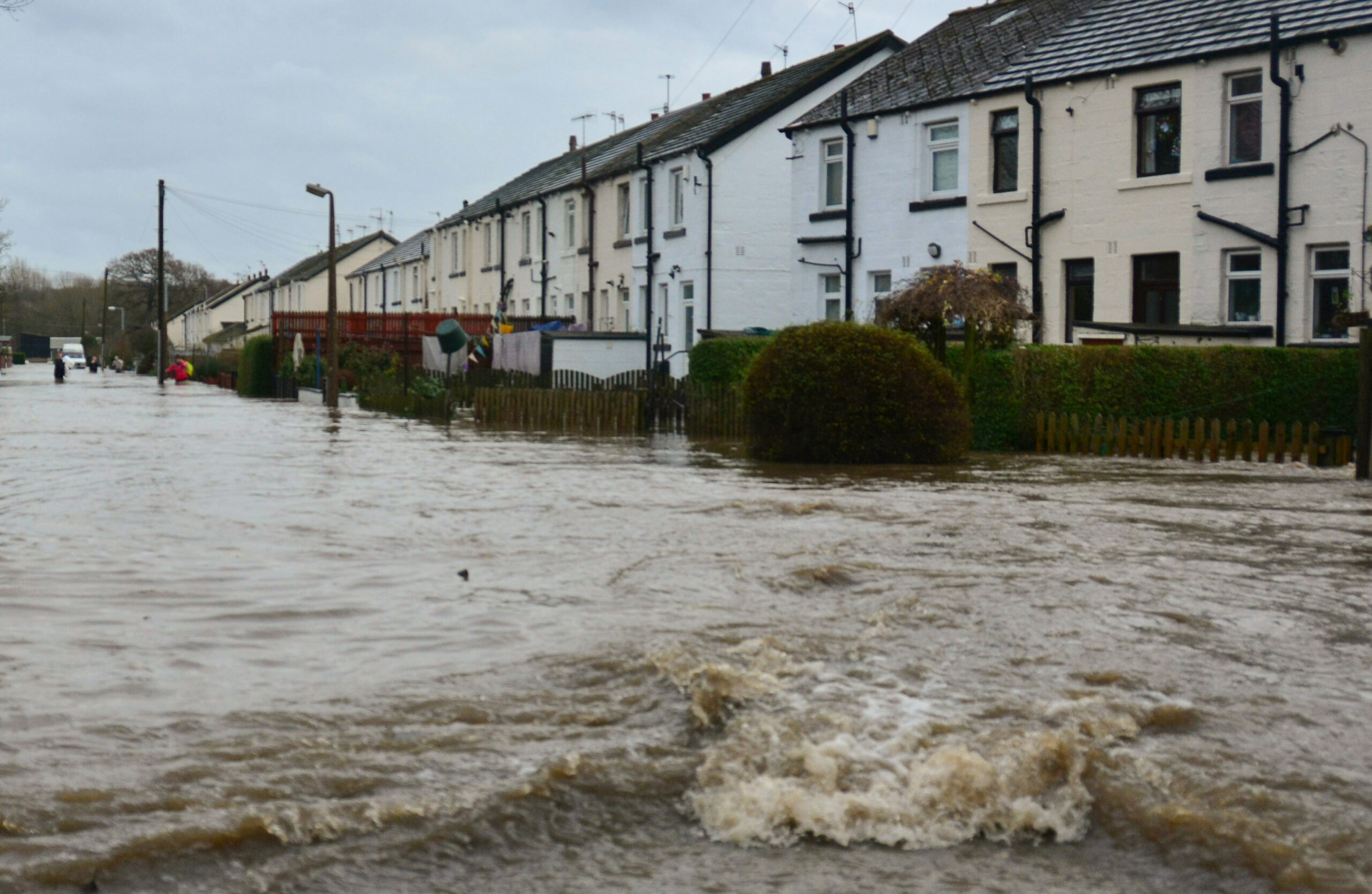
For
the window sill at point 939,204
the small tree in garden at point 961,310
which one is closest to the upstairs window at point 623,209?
the window sill at point 939,204

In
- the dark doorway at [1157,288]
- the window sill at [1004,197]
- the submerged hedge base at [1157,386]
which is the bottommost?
the submerged hedge base at [1157,386]

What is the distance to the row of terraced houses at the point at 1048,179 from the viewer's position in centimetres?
2309

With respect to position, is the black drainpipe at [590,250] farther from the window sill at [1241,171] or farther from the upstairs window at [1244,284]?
the upstairs window at [1244,284]

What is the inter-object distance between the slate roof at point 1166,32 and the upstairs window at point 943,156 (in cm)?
149

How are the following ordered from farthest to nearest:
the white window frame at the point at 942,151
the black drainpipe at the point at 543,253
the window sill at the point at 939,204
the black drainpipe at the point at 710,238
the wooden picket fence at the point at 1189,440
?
the black drainpipe at the point at 543,253 < the black drainpipe at the point at 710,238 < the white window frame at the point at 942,151 < the window sill at the point at 939,204 < the wooden picket fence at the point at 1189,440

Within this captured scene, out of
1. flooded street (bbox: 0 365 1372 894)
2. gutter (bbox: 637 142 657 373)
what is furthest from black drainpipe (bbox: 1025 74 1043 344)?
flooded street (bbox: 0 365 1372 894)

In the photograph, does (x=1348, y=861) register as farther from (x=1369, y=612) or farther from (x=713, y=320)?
(x=713, y=320)

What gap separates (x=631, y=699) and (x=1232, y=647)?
9.39 ft

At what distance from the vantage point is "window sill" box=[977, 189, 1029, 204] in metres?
27.6

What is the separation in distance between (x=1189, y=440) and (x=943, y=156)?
12.6 metres

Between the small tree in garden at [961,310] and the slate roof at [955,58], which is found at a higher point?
the slate roof at [955,58]

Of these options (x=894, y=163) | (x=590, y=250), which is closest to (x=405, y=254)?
(x=590, y=250)

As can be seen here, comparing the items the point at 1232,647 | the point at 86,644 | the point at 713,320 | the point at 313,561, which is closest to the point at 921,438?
the point at 313,561

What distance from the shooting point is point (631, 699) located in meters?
5.85
